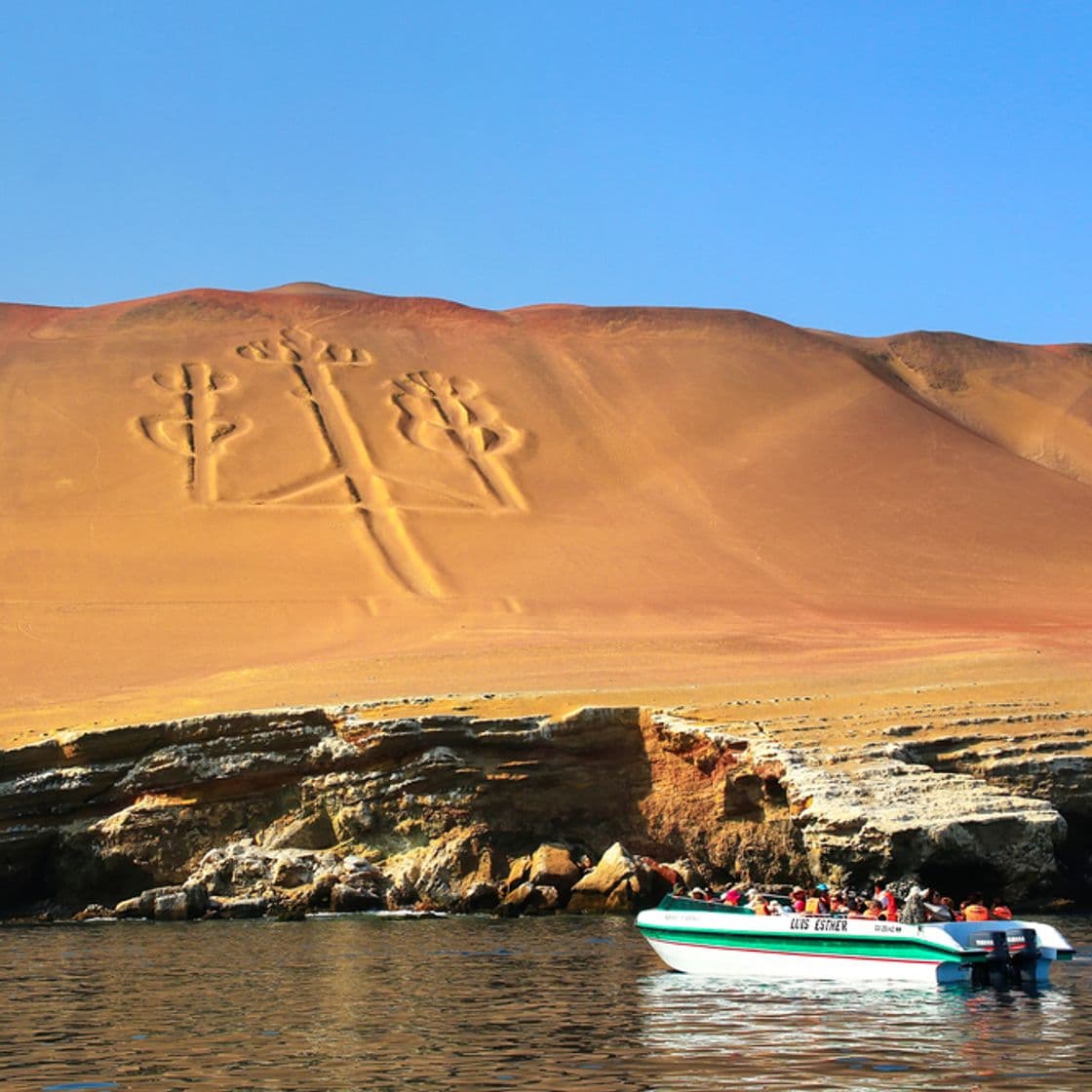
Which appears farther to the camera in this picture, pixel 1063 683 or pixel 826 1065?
pixel 1063 683

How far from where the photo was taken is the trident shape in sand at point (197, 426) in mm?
61812

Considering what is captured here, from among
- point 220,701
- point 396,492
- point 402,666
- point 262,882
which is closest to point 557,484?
point 396,492

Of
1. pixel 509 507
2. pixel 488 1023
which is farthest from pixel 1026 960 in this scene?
pixel 509 507

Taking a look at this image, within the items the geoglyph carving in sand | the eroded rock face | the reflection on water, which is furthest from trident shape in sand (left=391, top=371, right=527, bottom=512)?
the reflection on water

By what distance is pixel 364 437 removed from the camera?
2601 inches

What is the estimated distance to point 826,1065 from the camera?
1447 centimetres

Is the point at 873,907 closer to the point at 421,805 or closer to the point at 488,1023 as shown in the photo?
the point at 488,1023

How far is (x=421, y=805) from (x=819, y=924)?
1133cm

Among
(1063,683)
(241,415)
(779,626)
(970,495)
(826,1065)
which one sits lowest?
(826,1065)

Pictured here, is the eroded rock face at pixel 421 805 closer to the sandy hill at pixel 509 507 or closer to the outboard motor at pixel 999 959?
the sandy hill at pixel 509 507

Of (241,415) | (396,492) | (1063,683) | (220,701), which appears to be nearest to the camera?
(1063,683)

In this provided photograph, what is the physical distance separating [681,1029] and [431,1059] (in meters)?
2.85

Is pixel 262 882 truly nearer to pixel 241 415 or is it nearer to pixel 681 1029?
pixel 681 1029

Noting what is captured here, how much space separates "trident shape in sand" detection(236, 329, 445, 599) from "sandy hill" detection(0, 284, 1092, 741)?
0.56 feet
